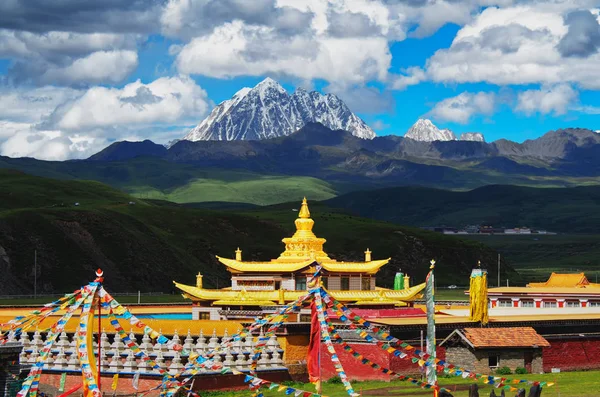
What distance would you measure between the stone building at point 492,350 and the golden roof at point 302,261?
10300 mm

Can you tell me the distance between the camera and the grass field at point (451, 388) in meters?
49.6

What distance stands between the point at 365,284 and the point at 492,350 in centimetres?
1246

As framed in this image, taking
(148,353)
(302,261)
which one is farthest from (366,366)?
(302,261)

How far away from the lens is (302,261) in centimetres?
7156

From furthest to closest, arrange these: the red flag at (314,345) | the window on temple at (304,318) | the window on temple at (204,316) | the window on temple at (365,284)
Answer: the window on temple at (365,284) < the window on temple at (204,316) < the window on temple at (304,318) < the red flag at (314,345)

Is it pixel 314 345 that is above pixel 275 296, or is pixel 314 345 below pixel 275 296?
below

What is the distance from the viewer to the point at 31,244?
165625 millimetres

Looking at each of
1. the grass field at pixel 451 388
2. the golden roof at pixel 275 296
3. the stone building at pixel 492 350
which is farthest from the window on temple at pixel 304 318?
the grass field at pixel 451 388

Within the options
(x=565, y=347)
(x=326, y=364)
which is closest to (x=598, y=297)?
(x=565, y=347)

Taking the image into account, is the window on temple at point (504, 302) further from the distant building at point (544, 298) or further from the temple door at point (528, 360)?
the temple door at point (528, 360)

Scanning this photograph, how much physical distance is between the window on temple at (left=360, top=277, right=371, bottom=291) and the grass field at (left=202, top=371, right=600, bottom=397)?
51.8ft

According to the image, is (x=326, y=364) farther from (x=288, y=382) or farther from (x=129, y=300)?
(x=129, y=300)

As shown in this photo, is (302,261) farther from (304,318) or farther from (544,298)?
(544,298)

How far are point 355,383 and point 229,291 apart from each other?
54.6 ft
